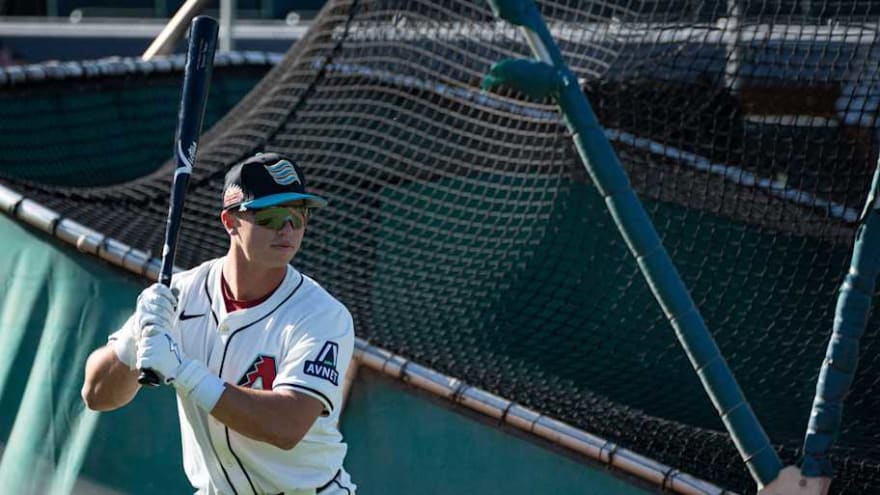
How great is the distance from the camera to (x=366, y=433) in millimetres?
4375

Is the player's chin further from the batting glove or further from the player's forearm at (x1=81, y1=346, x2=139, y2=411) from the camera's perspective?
the player's forearm at (x1=81, y1=346, x2=139, y2=411)

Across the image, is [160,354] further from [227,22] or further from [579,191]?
[227,22]

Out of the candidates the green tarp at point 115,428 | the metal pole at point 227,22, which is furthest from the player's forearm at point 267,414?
the metal pole at point 227,22

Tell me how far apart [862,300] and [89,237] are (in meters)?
2.66

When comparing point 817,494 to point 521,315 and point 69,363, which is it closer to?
point 521,315

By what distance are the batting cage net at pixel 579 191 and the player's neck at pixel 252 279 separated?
1.67m

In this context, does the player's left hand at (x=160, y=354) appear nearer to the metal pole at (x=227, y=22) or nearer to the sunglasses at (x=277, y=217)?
the sunglasses at (x=277, y=217)

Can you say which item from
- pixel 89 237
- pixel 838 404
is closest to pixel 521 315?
pixel 89 237

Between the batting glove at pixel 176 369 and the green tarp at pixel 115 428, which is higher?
the batting glove at pixel 176 369

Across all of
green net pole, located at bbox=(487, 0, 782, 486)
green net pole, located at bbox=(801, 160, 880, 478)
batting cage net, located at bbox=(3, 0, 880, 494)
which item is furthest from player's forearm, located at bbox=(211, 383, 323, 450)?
batting cage net, located at bbox=(3, 0, 880, 494)

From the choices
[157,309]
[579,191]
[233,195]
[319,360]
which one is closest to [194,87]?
[233,195]

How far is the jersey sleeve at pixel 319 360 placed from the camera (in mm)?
2775

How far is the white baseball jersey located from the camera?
9.29ft

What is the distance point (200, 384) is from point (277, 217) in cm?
39
